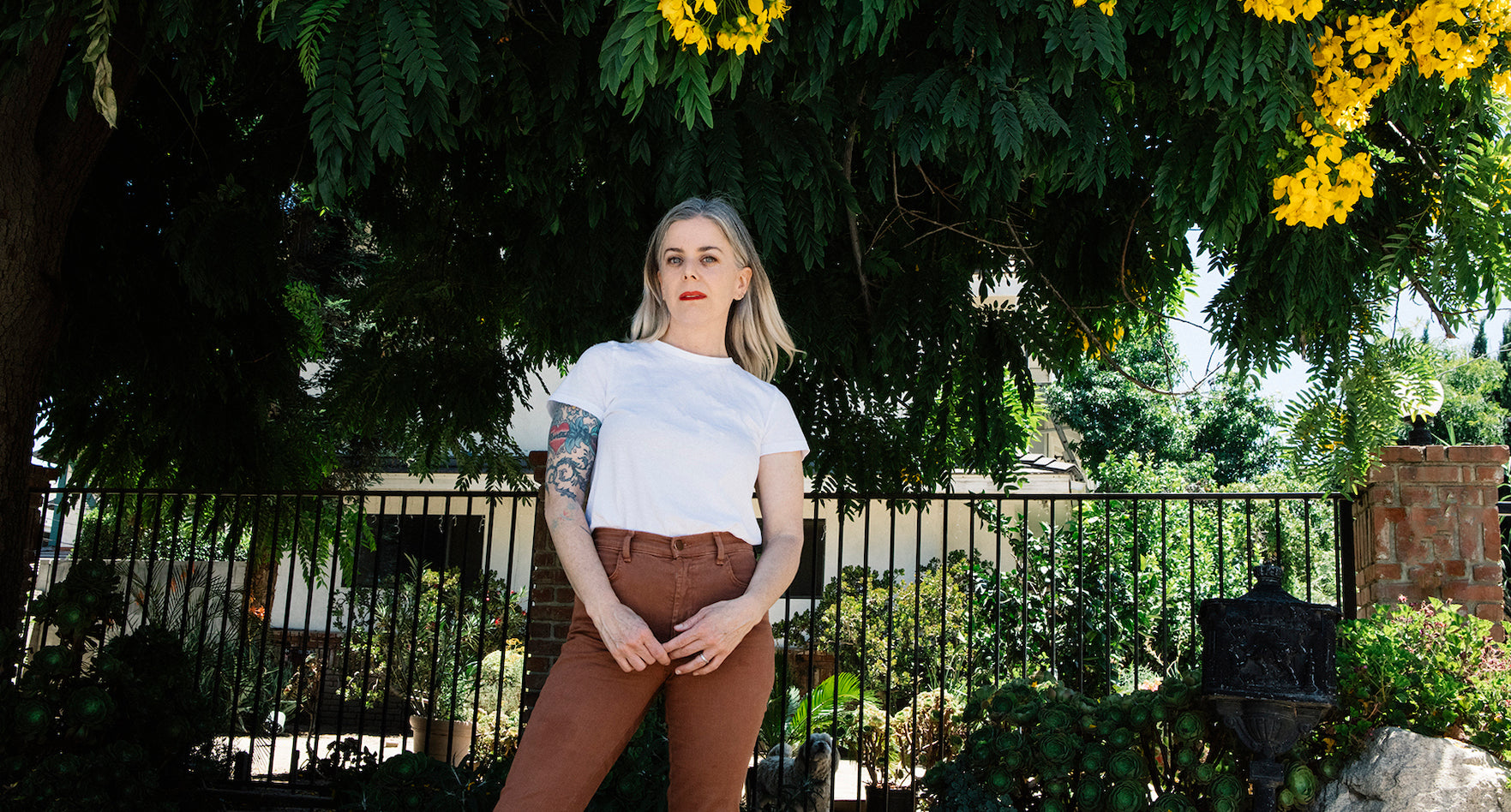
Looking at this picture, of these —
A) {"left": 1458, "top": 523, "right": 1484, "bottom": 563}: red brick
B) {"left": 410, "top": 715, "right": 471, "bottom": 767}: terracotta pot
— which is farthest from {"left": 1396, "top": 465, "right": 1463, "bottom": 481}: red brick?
{"left": 410, "top": 715, "right": 471, "bottom": 767}: terracotta pot

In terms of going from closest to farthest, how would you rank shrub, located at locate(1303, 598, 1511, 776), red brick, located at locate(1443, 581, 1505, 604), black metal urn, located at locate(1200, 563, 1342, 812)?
black metal urn, located at locate(1200, 563, 1342, 812) < shrub, located at locate(1303, 598, 1511, 776) < red brick, located at locate(1443, 581, 1505, 604)

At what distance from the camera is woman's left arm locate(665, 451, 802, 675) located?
188 centimetres

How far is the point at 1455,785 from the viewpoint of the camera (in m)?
3.54

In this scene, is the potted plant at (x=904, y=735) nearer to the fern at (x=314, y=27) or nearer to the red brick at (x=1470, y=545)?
the red brick at (x=1470, y=545)

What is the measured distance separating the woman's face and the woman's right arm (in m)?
0.32

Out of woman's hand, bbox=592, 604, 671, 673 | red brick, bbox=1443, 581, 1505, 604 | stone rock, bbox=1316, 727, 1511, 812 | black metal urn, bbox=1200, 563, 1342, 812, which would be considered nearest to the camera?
woman's hand, bbox=592, 604, 671, 673

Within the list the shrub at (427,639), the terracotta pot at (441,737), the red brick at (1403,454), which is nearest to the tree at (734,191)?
the red brick at (1403,454)

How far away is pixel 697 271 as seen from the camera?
7.32ft

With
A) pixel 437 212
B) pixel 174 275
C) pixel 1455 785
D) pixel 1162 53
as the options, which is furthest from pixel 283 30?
pixel 1455 785

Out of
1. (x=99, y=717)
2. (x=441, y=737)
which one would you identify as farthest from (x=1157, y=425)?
(x=99, y=717)

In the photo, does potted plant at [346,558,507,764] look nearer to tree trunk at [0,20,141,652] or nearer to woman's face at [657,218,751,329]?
tree trunk at [0,20,141,652]

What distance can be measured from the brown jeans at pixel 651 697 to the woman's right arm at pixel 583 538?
0.15ft

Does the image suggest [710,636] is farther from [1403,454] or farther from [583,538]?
[1403,454]

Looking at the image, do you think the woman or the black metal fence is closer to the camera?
the woman
